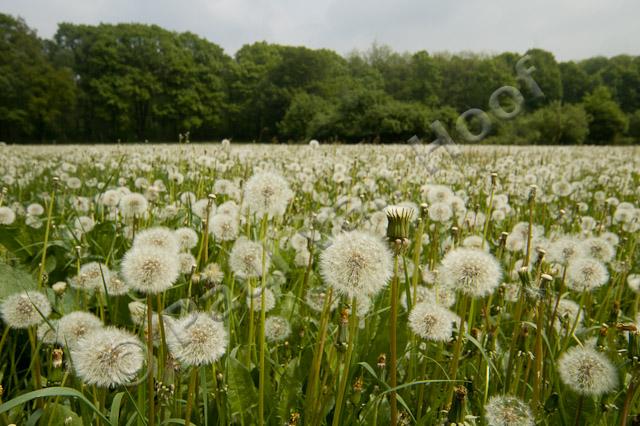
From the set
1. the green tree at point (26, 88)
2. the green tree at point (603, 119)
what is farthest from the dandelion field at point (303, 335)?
the green tree at point (26, 88)

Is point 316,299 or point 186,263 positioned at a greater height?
point 186,263

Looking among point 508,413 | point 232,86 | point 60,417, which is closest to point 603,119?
point 508,413

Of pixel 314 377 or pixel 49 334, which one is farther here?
pixel 49 334

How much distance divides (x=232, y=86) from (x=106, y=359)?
206 ft

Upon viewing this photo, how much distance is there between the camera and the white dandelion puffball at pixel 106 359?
1.18 m

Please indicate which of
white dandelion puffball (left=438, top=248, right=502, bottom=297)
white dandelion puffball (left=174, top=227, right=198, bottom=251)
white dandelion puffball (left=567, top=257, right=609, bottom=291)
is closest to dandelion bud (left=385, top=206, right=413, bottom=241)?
white dandelion puffball (left=438, top=248, right=502, bottom=297)

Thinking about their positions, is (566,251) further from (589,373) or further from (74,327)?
(74,327)

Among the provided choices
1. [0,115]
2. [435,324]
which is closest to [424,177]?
[435,324]

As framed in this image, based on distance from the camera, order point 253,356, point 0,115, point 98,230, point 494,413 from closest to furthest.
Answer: point 494,413 → point 253,356 → point 98,230 → point 0,115

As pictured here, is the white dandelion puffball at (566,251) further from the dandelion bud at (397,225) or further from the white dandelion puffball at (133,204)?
the white dandelion puffball at (133,204)

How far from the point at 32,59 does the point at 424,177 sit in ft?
169

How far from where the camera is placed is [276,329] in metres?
1.97

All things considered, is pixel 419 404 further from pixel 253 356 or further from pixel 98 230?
pixel 98 230

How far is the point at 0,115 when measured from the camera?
138 feet
